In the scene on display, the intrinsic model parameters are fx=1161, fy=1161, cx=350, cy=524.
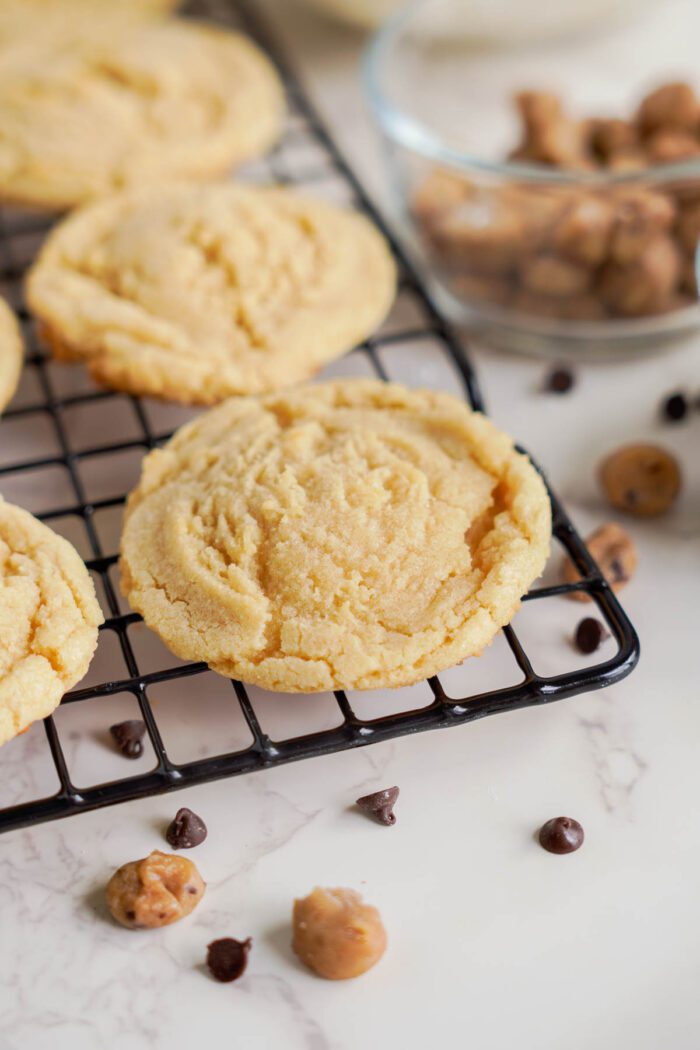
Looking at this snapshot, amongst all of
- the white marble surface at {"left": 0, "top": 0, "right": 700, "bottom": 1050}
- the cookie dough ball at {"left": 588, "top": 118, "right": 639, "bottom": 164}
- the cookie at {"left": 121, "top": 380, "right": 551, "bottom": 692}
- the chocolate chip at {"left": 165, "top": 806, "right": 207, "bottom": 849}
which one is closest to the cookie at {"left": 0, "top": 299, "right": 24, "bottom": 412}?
the cookie at {"left": 121, "top": 380, "right": 551, "bottom": 692}

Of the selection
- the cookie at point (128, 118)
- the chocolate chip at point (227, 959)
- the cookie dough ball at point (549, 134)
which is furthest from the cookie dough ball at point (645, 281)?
the chocolate chip at point (227, 959)

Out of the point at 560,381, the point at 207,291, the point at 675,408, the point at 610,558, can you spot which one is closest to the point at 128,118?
the point at 207,291

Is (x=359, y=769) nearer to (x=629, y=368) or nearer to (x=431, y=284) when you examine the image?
(x=629, y=368)

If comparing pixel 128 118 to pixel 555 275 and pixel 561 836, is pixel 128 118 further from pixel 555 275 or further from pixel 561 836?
pixel 561 836

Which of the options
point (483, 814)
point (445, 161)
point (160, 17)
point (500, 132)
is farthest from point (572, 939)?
point (160, 17)

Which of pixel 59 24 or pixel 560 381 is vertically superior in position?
pixel 560 381

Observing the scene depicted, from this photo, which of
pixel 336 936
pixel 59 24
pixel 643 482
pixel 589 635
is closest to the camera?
pixel 336 936
